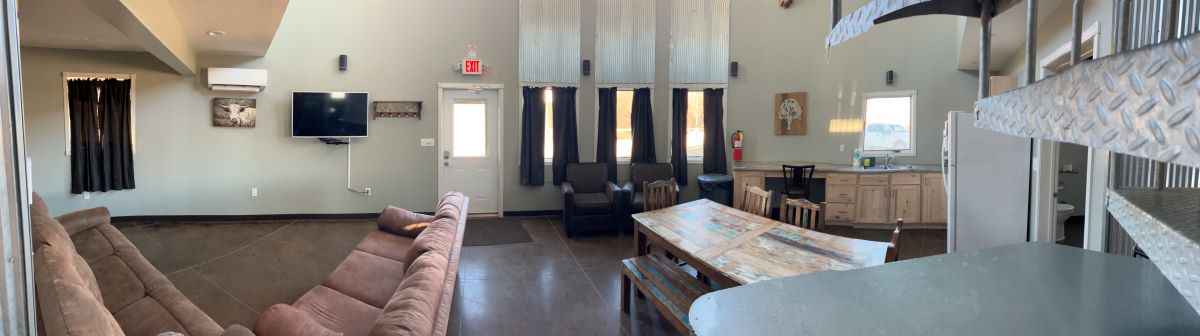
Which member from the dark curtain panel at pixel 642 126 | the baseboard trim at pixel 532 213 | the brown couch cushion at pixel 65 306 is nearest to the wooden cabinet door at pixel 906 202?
the dark curtain panel at pixel 642 126

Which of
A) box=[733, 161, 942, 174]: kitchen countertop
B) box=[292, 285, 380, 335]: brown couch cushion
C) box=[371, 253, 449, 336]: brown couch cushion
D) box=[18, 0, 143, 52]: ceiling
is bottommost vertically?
box=[292, 285, 380, 335]: brown couch cushion

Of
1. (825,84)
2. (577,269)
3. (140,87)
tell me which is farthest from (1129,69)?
(140,87)

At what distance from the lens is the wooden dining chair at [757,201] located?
3633 millimetres

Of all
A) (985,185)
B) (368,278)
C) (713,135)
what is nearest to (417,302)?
(368,278)

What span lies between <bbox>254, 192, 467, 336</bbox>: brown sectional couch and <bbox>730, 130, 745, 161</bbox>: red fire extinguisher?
408 centimetres

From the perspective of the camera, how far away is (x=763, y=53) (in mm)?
7121

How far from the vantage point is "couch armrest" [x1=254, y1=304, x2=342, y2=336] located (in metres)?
1.94

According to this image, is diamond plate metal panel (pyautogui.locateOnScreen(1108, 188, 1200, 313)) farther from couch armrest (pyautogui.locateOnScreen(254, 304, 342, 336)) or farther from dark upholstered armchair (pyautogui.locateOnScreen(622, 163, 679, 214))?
dark upholstered armchair (pyautogui.locateOnScreen(622, 163, 679, 214))

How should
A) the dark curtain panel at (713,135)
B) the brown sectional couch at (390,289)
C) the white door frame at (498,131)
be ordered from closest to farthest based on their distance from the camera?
the brown sectional couch at (390,289)
the white door frame at (498,131)
the dark curtain panel at (713,135)

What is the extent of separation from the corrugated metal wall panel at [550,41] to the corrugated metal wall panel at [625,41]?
315mm

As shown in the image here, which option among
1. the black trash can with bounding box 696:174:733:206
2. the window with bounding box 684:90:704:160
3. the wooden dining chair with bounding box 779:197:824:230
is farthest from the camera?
the window with bounding box 684:90:704:160

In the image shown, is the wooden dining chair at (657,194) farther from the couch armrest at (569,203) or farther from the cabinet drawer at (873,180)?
the cabinet drawer at (873,180)

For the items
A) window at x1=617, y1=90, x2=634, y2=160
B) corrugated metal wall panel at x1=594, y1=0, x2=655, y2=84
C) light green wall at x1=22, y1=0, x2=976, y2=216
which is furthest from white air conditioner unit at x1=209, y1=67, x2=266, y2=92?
window at x1=617, y1=90, x2=634, y2=160

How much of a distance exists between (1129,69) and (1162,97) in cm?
5
